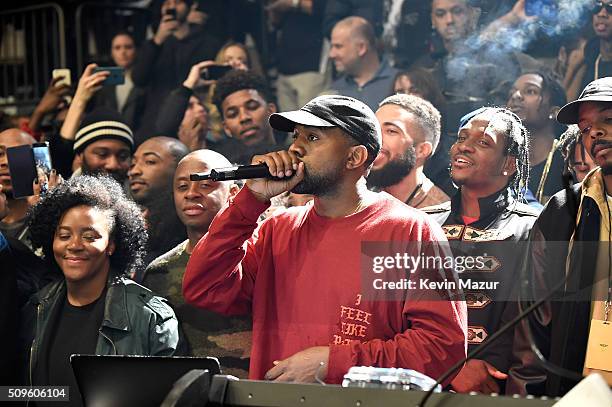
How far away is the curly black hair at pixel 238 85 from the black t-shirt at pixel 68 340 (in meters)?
0.99

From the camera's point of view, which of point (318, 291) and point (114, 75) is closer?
point (318, 291)

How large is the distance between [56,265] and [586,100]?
2.33m

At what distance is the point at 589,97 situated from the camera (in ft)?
11.5

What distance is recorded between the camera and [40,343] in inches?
167

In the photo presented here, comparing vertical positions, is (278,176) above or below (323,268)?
above

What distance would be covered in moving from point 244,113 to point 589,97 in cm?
143

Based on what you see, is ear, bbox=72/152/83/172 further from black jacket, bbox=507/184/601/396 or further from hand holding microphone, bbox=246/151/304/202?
black jacket, bbox=507/184/601/396

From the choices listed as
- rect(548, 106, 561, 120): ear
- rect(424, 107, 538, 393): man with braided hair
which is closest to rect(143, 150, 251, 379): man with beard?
rect(424, 107, 538, 393): man with braided hair

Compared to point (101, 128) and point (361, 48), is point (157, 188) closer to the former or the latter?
point (101, 128)

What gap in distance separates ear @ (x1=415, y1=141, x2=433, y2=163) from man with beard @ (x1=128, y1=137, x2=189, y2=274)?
103 cm

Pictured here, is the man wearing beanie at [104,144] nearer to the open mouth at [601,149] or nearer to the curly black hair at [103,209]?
the curly black hair at [103,209]

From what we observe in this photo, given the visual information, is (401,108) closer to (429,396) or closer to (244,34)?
(244,34)

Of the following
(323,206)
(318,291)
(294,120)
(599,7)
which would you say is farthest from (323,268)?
(599,7)

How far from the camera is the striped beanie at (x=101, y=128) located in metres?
4.39
